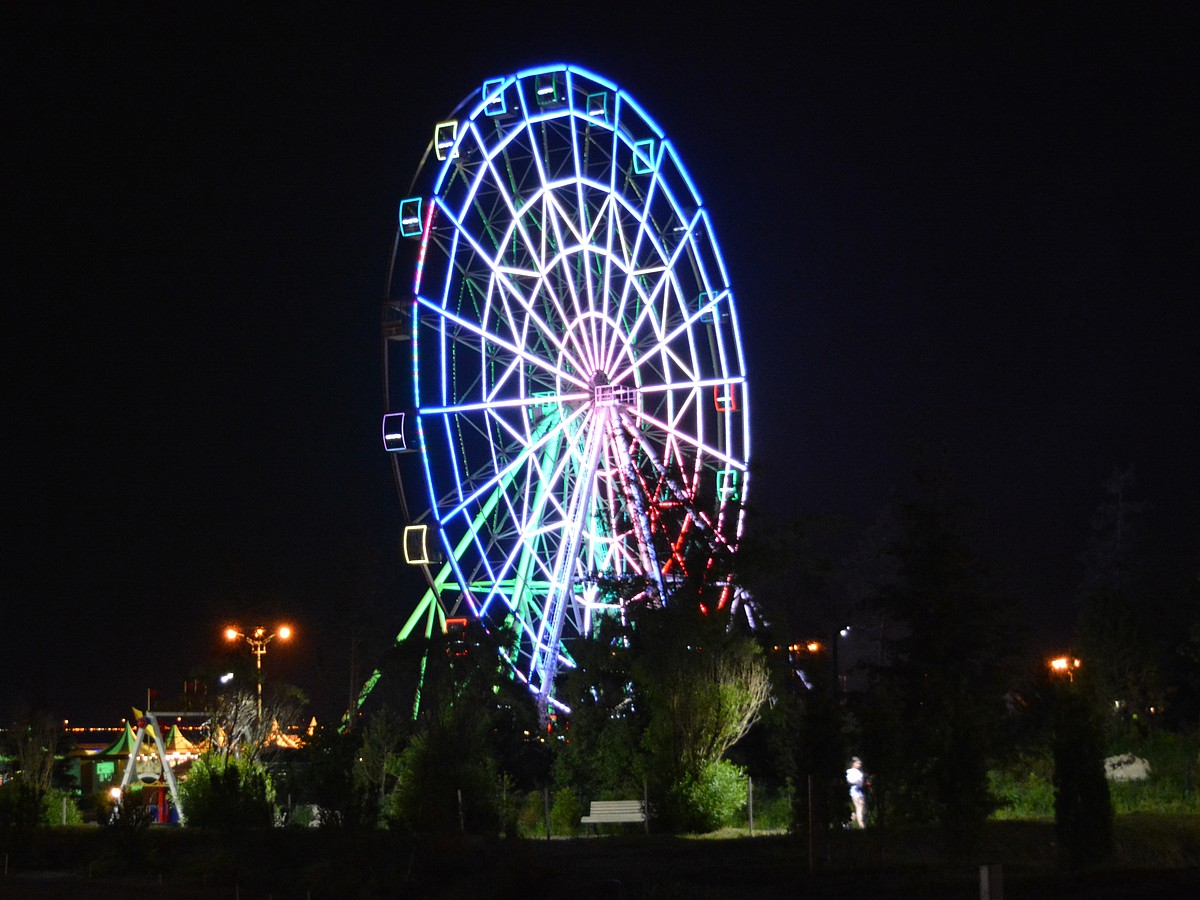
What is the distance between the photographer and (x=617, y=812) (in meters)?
28.0

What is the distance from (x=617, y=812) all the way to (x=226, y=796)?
24.5ft

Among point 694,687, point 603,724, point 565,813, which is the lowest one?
point 565,813

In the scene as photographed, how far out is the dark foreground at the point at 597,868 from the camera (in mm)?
15164

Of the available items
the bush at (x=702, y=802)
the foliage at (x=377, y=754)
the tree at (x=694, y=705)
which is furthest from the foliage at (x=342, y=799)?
the tree at (x=694, y=705)

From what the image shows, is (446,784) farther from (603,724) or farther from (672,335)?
(672,335)

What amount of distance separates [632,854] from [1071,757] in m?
6.86

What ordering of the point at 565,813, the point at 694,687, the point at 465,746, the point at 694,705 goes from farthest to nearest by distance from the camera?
1. the point at 565,813
2. the point at 694,687
3. the point at 694,705
4. the point at 465,746

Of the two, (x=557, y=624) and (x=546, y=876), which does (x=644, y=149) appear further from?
(x=546, y=876)

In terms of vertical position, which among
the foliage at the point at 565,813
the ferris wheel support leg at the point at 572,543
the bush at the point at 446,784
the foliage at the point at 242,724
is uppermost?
the ferris wheel support leg at the point at 572,543

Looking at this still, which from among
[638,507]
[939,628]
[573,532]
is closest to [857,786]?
[939,628]

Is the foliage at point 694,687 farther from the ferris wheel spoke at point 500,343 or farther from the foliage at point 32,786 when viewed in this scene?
the foliage at point 32,786

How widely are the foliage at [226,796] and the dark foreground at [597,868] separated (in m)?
2.22

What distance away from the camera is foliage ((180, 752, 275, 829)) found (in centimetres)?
2780

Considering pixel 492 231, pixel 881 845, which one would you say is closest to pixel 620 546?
pixel 492 231
